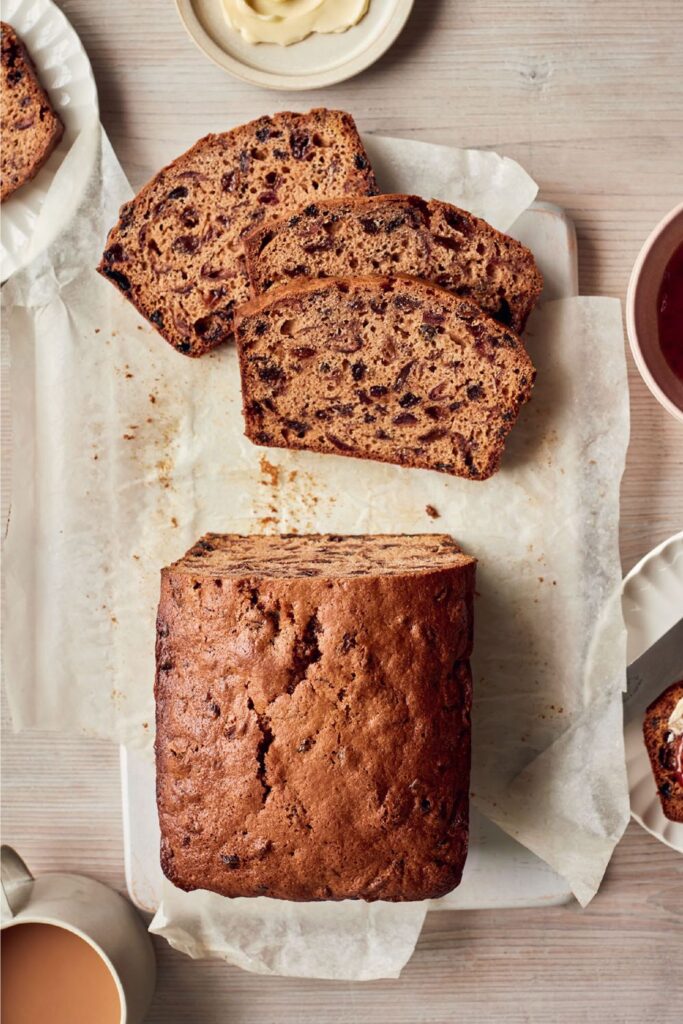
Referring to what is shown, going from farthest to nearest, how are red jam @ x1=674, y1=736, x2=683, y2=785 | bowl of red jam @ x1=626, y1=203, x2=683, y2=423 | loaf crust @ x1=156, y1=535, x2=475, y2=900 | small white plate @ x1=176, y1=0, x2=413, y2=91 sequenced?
1. small white plate @ x1=176, y1=0, x2=413, y2=91
2. red jam @ x1=674, y1=736, x2=683, y2=785
3. bowl of red jam @ x1=626, y1=203, x2=683, y2=423
4. loaf crust @ x1=156, y1=535, x2=475, y2=900

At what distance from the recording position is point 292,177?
237 centimetres

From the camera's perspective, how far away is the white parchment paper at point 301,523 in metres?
2.37

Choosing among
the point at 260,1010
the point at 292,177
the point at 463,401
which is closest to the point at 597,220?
the point at 463,401

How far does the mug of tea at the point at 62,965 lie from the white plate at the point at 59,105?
1553 millimetres

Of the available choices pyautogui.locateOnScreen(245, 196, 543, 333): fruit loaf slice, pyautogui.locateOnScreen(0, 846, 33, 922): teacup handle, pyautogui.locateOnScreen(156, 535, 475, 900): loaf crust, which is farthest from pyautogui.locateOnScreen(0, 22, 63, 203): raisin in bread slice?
pyautogui.locateOnScreen(0, 846, 33, 922): teacup handle

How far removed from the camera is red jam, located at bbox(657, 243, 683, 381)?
223cm

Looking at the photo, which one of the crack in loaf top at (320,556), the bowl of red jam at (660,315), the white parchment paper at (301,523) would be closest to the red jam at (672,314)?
the bowl of red jam at (660,315)

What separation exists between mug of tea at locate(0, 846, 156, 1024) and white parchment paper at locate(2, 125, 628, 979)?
0.49 feet

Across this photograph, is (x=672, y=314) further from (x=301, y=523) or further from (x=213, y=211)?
(x=213, y=211)

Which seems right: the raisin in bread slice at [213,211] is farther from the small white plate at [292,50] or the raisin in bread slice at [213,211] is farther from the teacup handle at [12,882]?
the teacup handle at [12,882]

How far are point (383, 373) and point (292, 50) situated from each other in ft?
2.86

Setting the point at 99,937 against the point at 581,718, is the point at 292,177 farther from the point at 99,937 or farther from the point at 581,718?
the point at 99,937

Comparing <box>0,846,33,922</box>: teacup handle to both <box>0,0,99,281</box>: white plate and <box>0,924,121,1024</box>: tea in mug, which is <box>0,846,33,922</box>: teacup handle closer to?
<box>0,924,121,1024</box>: tea in mug

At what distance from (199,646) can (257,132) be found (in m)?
1.27
